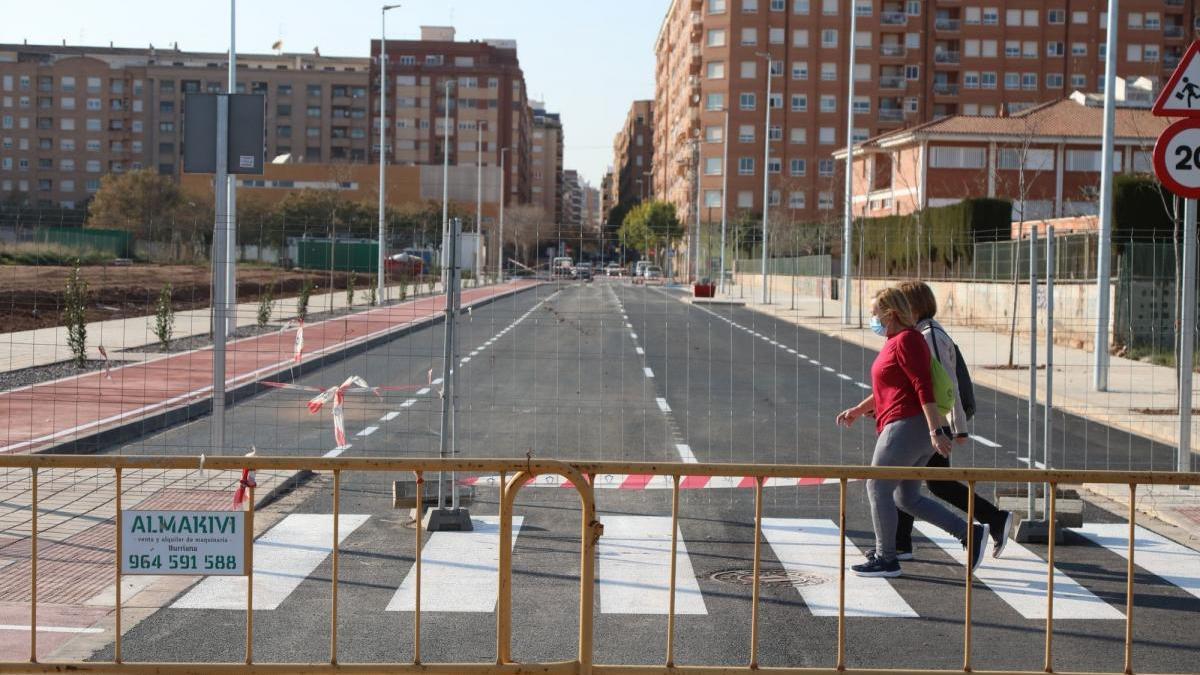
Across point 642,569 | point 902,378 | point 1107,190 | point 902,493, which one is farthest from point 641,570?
point 1107,190

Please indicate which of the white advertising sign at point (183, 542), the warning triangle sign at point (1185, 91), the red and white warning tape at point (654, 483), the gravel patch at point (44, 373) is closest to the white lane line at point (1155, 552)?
the red and white warning tape at point (654, 483)

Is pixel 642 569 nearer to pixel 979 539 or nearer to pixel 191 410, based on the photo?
pixel 979 539

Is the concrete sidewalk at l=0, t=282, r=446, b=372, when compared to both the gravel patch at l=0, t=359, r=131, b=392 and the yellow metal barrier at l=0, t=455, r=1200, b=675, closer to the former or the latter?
the gravel patch at l=0, t=359, r=131, b=392

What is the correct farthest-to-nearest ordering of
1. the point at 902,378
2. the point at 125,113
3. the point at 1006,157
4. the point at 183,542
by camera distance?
the point at 125,113 → the point at 1006,157 → the point at 902,378 → the point at 183,542

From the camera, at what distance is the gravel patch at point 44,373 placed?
55.8 feet

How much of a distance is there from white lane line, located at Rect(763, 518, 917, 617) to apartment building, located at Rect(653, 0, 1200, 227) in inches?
3393

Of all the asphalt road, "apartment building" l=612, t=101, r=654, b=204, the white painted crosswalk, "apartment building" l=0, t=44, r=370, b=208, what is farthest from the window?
"apartment building" l=612, t=101, r=654, b=204

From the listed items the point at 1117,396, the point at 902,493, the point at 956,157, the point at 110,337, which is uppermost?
the point at 956,157

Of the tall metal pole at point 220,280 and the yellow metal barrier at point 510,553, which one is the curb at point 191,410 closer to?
the tall metal pole at point 220,280

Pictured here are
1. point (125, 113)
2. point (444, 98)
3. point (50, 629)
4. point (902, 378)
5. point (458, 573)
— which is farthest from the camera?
point (444, 98)

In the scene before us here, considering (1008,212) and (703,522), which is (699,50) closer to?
(1008,212)

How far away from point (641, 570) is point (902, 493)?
1.59 m

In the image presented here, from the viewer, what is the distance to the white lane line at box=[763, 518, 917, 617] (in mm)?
7016

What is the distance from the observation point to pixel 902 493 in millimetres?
7719
